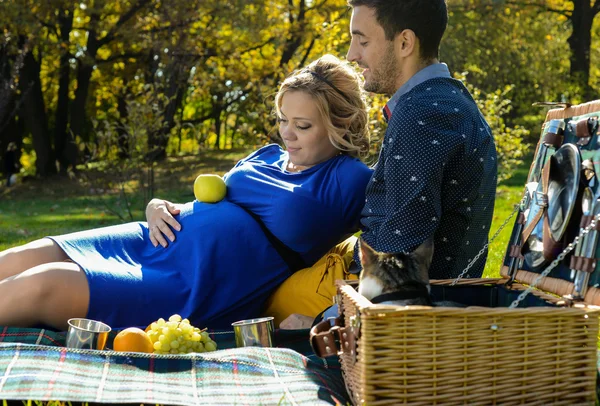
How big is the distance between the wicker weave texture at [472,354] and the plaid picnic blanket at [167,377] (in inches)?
14.4

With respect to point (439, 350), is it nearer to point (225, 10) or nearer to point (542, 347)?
point (542, 347)

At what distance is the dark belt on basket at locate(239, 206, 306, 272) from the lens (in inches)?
149

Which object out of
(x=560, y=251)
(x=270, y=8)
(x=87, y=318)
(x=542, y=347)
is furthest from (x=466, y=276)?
(x=270, y=8)

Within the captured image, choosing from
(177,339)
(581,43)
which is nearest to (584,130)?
(177,339)

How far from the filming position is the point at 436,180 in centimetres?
283

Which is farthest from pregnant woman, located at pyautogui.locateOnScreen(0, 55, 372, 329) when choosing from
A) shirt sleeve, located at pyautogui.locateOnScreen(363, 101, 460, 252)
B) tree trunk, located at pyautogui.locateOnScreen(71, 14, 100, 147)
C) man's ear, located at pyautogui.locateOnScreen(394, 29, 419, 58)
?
tree trunk, located at pyautogui.locateOnScreen(71, 14, 100, 147)

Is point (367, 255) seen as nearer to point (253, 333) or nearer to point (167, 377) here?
point (253, 333)

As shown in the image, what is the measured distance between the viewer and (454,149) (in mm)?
2896

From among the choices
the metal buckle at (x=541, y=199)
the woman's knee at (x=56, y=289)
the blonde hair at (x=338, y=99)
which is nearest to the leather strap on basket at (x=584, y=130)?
the metal buckle at (x=541, y=199)

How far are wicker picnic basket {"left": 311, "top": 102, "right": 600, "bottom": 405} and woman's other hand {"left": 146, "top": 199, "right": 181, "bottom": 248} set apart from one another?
1.64 meters

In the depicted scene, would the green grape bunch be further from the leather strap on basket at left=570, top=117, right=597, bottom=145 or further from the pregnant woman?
the leather strap on basket at left=570, top=117, right=597, bottom=145

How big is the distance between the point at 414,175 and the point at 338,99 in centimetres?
115

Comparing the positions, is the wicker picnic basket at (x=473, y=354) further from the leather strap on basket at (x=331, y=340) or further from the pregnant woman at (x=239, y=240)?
the pregnant woman at (x=239, y=240)

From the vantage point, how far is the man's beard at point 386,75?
3277 millimetres
